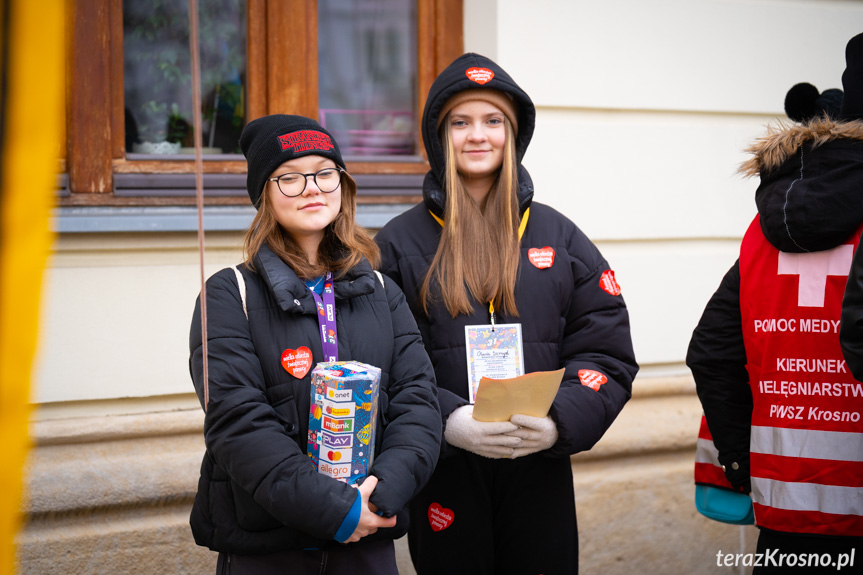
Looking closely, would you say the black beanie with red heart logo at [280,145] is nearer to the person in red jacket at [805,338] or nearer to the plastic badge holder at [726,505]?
the person in red jacket at [805,338]

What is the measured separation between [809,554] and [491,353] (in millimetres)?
1018

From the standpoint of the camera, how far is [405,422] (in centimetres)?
196

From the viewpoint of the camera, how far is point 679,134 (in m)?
3.84

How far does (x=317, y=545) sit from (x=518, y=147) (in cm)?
143

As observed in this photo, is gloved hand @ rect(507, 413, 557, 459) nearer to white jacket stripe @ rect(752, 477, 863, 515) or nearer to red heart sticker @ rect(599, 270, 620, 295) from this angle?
red heart sticker @ rect(599, 270, 620, 295)

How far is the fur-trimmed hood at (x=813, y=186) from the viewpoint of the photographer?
202 cm

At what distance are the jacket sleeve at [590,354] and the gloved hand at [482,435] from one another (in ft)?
0.48

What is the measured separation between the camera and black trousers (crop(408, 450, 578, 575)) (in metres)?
2.37

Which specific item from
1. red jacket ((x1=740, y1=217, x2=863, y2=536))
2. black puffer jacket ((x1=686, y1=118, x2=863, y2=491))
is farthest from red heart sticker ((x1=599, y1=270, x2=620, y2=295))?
red jacket ((x1=740, y1=217, x2=863, y2=536))

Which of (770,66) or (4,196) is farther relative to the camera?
(770,66)

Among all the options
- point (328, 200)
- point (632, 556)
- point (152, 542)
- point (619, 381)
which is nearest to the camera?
point (328, 200)

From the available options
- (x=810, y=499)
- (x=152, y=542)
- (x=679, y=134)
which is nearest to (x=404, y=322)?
(x=810, y=499)

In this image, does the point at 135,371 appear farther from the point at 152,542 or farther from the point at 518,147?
the point at 518,147

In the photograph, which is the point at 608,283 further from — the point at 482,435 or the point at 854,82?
the point at 854,82
